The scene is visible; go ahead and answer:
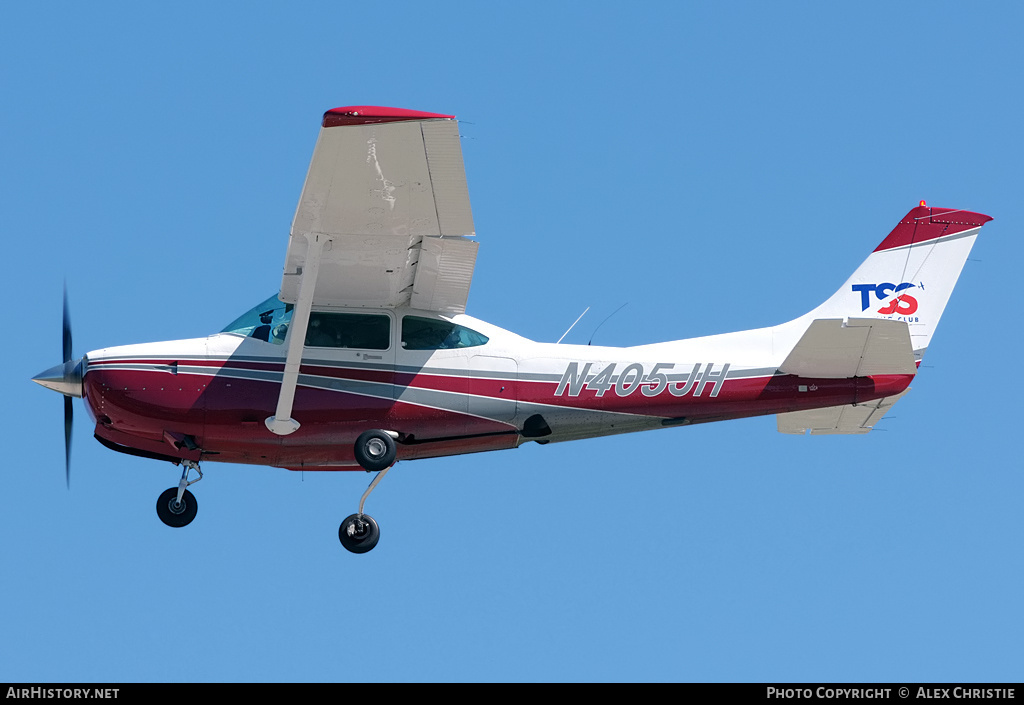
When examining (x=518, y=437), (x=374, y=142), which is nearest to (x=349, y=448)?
(x=518, y=437)

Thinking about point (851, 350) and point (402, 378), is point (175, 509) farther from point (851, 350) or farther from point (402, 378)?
point (851, 350)

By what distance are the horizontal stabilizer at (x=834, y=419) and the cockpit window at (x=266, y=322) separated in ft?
18.3

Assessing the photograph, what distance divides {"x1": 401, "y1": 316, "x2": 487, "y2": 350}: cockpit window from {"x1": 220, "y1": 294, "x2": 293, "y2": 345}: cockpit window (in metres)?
1.26

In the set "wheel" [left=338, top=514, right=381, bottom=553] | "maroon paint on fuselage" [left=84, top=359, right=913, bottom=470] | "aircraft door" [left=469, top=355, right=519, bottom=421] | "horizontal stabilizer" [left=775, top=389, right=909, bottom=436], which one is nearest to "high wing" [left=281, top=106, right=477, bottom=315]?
"aircraft door" [left=469, top=355, right=519, bottom=421]

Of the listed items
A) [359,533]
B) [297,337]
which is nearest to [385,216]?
[297,337]

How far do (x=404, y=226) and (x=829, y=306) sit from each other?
5.34 meters

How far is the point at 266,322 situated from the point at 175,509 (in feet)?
7.23

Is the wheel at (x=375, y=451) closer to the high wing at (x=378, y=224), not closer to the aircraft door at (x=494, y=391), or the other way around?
the high wing at (x=378, y=224)

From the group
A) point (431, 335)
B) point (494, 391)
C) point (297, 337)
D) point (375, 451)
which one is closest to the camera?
point (297, 337)

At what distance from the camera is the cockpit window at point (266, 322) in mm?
14977

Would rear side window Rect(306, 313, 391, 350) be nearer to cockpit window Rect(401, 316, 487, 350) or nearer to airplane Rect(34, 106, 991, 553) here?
airplane Rect(34, 106, 991, 553)

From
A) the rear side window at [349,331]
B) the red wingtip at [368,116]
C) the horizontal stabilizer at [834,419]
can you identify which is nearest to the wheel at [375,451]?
the rear side window at [349,331]

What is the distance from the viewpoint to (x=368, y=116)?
496 inches
